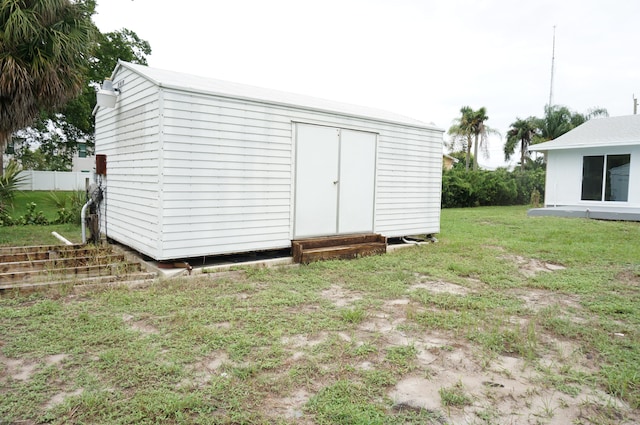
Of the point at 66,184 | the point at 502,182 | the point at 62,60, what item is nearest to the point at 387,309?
the point at 62,60

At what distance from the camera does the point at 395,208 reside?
306 inches

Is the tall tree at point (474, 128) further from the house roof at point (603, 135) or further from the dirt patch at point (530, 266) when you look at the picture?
the dirt patch at point (530, 266)

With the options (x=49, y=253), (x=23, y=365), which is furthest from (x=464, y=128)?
(x=23, y=365)

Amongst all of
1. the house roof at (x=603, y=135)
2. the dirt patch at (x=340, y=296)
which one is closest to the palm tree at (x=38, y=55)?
the dirt patch at (x=340, y=296)

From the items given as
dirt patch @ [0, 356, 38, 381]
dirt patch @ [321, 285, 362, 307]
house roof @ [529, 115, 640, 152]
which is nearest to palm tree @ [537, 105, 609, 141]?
house roof @ [529, 115, 640, 152]

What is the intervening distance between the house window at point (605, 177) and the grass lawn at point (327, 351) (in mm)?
9802

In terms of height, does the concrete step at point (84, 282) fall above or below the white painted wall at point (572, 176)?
below

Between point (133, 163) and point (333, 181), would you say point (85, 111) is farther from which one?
point (333, 181)

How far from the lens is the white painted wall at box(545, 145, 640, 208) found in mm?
12906

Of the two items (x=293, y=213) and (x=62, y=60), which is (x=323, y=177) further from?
(x=62, y=60)

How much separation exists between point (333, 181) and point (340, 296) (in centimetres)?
259

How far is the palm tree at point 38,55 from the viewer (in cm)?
682

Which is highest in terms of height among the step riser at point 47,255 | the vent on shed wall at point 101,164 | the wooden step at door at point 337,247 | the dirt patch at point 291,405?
the vent on shed wall at point 101,164

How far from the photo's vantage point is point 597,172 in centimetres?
1385
